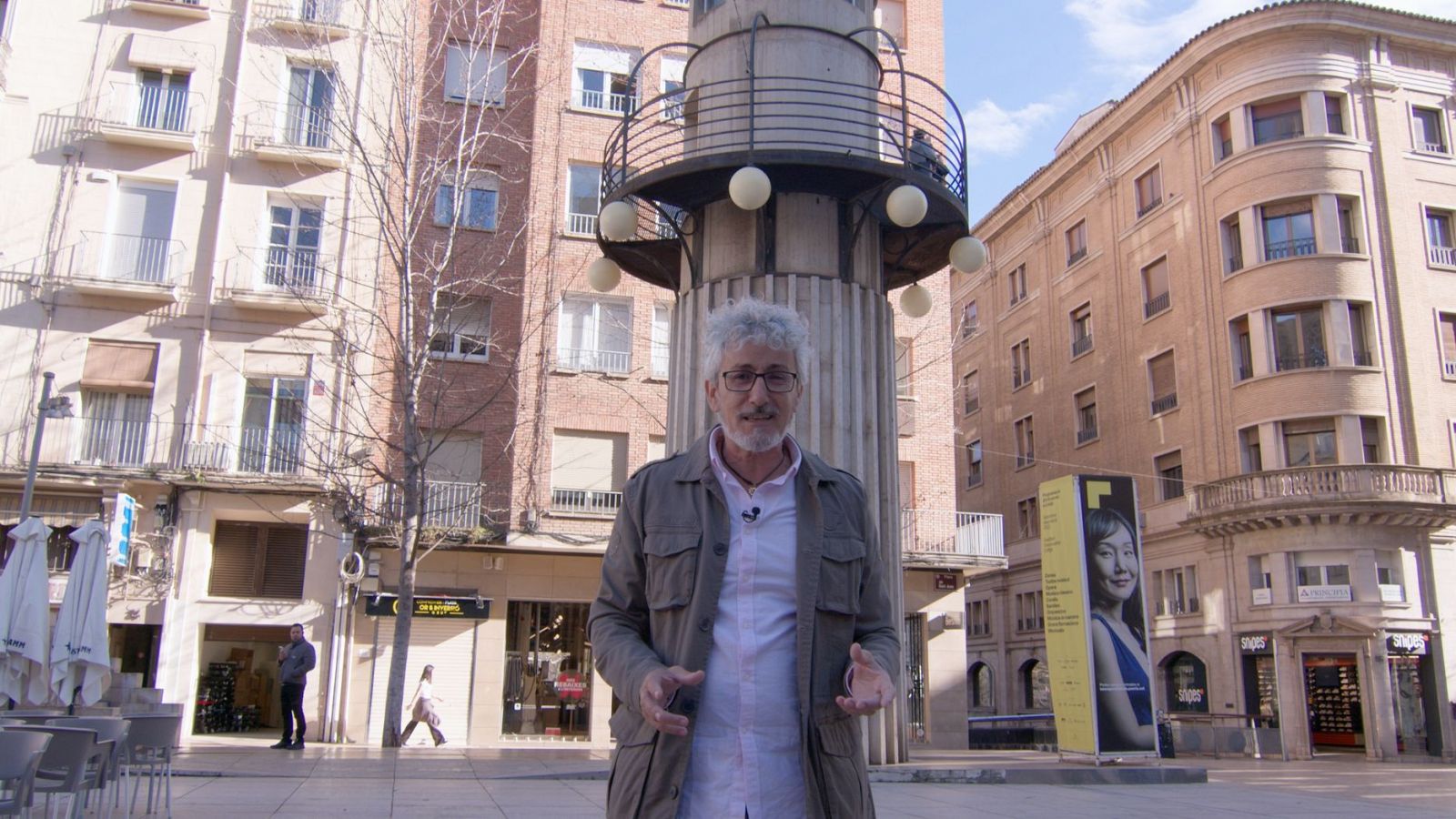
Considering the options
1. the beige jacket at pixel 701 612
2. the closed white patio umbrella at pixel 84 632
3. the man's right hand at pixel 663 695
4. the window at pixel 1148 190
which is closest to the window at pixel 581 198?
the closed white patio umbrella at pixel 84 632

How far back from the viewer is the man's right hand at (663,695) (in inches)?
106

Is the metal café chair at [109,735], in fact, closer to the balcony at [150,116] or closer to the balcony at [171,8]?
the balcony at [150,116]

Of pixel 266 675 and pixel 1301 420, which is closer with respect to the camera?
pixel 266 675

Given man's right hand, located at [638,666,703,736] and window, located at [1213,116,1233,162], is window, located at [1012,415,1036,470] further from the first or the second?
man's right hand, located at [638,666,703,736]

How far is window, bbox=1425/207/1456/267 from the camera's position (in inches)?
1248

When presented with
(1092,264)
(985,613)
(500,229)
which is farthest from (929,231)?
(985,613)

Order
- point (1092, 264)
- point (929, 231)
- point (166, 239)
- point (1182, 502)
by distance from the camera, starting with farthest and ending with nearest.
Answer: point (1092, 264) → point (1182, 502) → point (166, 239) → point (929, 231)

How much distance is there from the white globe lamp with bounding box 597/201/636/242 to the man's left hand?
8.62 metres

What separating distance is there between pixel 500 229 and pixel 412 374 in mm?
8385

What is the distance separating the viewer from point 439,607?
22375 millimetres

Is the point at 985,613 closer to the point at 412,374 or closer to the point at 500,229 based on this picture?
the point at 500,229

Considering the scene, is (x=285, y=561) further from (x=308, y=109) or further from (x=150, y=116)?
(x=150, y=116)

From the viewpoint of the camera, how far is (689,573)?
3.00 m

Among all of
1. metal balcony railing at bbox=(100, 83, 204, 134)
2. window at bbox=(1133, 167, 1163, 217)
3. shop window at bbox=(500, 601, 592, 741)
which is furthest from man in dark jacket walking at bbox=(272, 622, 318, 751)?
window at bbox=(1133, 167, 1163, 217)
